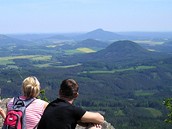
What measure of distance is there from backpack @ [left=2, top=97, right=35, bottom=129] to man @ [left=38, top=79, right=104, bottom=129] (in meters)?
0.53

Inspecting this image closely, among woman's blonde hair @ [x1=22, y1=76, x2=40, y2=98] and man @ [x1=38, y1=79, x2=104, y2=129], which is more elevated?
woman's blonde hair @ [x1=22, y1=76, x2=40, y2=98]

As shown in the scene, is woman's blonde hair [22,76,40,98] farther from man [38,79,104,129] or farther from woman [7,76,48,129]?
man [38,79,104,129]

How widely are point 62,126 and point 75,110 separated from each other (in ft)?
1.57

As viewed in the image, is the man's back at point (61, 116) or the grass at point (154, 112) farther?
the grass at point (154, 112)

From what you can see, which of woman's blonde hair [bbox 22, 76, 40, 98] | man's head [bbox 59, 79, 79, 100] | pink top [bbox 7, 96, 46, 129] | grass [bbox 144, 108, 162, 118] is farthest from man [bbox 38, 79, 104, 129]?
grass [bbox 144, 108, 162, 118]

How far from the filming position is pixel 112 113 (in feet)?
582

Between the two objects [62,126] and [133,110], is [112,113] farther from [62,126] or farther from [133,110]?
[62,126]

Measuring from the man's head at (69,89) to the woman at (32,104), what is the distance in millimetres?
823

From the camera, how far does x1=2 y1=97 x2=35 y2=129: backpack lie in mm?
8664

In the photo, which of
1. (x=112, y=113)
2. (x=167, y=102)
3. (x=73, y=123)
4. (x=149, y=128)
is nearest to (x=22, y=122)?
(x=73, y=123)

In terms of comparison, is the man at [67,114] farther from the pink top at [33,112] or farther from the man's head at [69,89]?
the pink top at [33,112]

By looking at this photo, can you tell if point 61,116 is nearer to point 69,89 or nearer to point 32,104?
point 69,89

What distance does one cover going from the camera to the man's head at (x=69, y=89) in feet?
26.8

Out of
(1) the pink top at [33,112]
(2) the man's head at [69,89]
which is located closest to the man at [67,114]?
(2) the man's head at [69,89]
